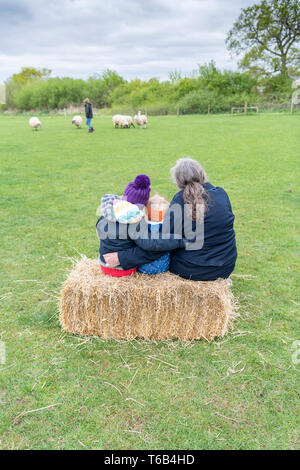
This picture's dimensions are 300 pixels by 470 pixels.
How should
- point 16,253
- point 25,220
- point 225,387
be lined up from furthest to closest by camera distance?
point 25,220 < point 16,253 < point 225,387

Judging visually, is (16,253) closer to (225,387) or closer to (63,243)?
(63,243)

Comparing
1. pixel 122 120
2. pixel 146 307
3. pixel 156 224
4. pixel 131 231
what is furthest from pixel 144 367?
pixel 122 120

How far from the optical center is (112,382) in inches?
122

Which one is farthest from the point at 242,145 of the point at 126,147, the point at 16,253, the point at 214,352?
the point at 214,352

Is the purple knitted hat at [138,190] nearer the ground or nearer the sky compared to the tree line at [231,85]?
nearer the ground

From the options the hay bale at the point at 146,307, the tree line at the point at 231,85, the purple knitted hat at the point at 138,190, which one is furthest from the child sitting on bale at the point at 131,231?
the tree line at the point at 231,85

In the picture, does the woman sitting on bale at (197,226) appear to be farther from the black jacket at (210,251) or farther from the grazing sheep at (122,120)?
the grazing sheep at (122,120)

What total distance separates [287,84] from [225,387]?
6036 cm

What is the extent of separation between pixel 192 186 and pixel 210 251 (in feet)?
2.23

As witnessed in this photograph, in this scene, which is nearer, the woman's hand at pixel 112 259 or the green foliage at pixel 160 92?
the woman's hand at pixel 112 259

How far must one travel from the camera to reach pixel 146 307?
3.57 m

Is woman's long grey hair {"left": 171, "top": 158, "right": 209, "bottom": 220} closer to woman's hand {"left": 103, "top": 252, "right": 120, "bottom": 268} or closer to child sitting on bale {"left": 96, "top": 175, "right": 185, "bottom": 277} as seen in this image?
child sitting on bale {"left": 96, "top": 175, "right": 185, "bottom": 277}

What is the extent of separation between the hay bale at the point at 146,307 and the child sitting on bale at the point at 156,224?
0.11m

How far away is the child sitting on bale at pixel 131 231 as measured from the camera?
11.2ft
